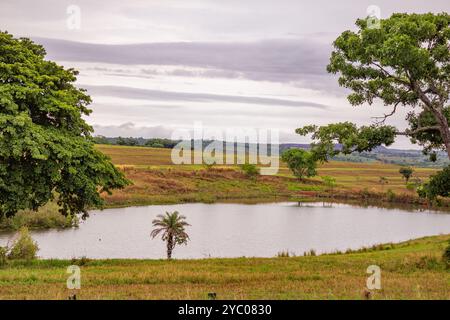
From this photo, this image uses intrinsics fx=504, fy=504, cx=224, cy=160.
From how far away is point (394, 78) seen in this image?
984 inches

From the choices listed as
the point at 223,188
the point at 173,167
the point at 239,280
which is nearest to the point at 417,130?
the point at 239,280

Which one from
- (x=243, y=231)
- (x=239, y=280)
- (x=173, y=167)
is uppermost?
(x=173, y=167)

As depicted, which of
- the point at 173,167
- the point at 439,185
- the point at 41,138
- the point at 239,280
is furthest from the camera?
the point at 173,167

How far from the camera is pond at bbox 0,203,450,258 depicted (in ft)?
184

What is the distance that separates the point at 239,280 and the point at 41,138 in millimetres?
11452

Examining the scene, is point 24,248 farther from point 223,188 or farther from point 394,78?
point 223,188

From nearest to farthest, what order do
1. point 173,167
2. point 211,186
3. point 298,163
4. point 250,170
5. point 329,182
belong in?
1. point 211,186
2. point 250,170
3. point 298,163
4. point 329,182
5. point 173,167

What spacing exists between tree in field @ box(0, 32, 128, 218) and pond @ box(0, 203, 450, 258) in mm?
24737

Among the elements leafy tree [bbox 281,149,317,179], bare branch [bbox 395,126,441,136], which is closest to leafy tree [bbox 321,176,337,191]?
leafy tree [bbox 281,149,317,179]

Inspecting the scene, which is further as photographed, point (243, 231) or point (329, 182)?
point (329, 182)

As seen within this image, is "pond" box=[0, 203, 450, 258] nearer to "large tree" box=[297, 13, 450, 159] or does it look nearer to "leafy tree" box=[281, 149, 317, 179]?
"large tree" box=[297, 13, 450, 159]

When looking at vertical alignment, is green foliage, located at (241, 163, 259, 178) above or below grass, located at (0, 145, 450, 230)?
above
